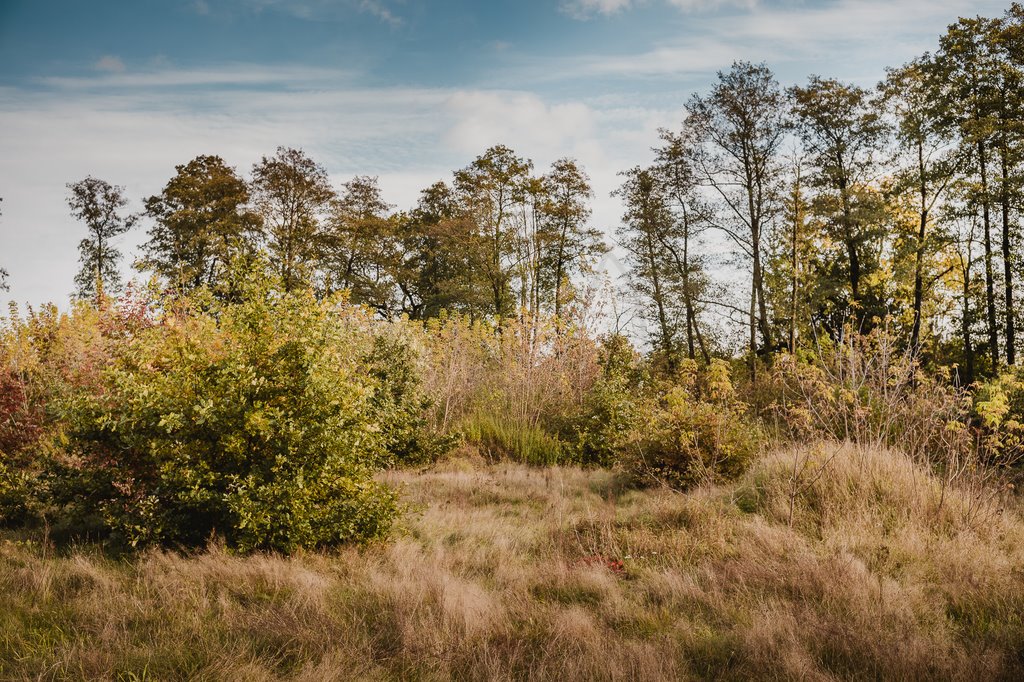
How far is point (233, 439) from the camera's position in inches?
174

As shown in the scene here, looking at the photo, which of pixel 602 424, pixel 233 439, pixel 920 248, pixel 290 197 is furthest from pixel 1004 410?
pixel 290 197

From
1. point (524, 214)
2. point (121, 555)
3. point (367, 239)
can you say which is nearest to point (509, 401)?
point (121, 555)

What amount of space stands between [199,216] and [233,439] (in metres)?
23.9

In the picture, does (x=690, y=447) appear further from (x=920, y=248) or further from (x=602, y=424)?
(x=920, y=248)

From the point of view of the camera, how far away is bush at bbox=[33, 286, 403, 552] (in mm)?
4418

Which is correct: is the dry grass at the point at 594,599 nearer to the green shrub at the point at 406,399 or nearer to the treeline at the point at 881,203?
the green shrub at the point at 406,399

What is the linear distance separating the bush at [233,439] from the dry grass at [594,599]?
315 mm

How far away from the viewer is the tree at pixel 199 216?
2478 cm

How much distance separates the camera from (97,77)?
682 centimetres

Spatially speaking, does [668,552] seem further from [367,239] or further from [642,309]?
[367,239]

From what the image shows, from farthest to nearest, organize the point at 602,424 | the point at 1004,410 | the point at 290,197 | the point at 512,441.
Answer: the point at 290,197, the point at 512,441, the point at 602,424, the point at 1004,410

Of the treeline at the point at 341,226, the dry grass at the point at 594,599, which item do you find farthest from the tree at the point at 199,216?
the dry grass at the point at 594,599

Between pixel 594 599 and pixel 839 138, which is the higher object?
pixel 839 138

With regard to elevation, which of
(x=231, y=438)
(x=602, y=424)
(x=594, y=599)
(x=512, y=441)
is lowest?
(x=594, y=599)
